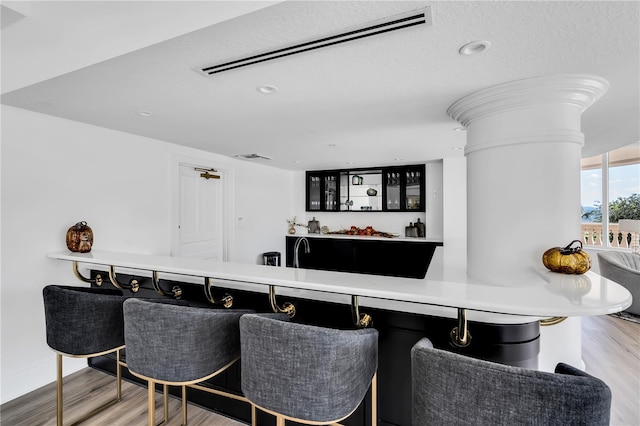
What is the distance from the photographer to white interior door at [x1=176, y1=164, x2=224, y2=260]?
3869 mm

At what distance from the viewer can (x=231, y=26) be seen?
4.29ft

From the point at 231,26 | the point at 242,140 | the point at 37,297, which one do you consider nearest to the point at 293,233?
the point at 242,140

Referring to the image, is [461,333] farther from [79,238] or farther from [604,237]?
[604,237]

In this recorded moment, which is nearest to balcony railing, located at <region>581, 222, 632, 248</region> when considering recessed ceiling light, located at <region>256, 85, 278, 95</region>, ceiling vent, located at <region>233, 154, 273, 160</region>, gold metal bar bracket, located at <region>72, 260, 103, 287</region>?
ceiling vent, located at <region>233, 154, 273, 160</region>

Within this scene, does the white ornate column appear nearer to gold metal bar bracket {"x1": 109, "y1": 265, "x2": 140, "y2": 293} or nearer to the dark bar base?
the dark bar base

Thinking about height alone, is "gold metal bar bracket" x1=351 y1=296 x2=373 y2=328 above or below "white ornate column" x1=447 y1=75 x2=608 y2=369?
below

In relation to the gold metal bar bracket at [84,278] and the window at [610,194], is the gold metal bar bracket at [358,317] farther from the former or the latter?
the window at [610,194]

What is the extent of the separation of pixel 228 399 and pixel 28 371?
1688 millimetres

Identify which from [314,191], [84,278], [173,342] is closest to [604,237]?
[314,191]

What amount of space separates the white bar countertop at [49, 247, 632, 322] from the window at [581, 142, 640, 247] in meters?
5.15

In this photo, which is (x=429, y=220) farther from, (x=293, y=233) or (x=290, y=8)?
(x=290, y=8)

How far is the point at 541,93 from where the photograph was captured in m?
1.79

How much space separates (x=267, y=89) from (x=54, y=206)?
2.09 m

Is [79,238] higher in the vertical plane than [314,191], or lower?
lower
